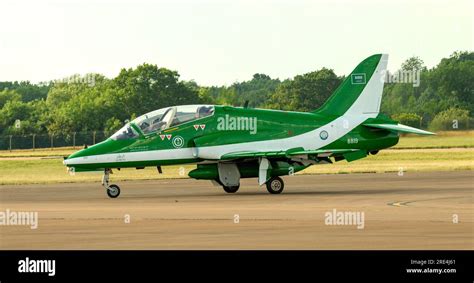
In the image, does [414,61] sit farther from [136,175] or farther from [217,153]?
[217,153]

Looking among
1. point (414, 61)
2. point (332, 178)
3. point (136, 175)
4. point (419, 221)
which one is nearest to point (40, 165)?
point (136, 175)

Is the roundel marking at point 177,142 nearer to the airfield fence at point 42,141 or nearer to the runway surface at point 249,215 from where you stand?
the runway surface at point 249,215

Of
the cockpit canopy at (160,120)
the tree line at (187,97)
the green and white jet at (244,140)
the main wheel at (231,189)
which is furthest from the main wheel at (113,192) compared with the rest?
the tree line at (187,97)

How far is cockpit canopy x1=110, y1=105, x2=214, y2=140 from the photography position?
116ft

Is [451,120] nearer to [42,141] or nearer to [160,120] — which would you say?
[42,141]

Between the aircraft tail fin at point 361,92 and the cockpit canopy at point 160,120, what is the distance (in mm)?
4224

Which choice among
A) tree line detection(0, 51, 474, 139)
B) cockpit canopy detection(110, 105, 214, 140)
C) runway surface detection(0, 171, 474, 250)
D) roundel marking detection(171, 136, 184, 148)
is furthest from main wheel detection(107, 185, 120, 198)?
tree line detection(0, 51, 474, 139)

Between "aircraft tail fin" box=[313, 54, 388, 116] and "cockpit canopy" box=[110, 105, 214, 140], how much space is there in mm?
4224

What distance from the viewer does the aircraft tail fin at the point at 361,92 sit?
3725 centimetres

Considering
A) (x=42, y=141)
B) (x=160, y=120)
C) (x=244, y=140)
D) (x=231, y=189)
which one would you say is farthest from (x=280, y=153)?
(x=42, y=141)

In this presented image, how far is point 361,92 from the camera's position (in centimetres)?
3750
